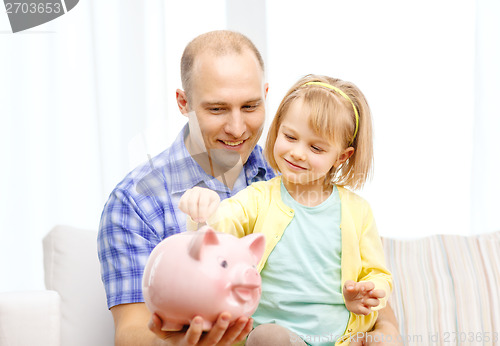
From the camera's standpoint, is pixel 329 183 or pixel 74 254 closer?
pixel 329 183

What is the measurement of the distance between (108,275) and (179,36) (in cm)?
137

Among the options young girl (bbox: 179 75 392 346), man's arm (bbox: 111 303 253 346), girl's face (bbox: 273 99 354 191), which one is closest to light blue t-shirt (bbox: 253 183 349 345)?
young girl (bbox: 179 75 392 346)

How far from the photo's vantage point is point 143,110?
256 cm

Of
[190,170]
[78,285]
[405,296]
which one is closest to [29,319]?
[78,285]

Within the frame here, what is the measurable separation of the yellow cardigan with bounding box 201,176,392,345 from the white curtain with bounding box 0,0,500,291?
3.84 ft

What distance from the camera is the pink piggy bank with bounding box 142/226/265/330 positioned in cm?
98

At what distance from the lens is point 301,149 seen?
134cm

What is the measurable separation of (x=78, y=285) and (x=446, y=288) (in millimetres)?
1099

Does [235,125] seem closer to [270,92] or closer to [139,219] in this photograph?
[139,219]

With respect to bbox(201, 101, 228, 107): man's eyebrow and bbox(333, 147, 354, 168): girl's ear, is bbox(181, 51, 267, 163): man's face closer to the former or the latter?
bbox(201, 101, 228, 107): man's eyebrow

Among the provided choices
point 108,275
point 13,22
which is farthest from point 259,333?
point 13,22

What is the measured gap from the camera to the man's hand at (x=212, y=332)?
0.99 metres

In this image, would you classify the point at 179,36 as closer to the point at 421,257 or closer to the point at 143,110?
the point at 143,110

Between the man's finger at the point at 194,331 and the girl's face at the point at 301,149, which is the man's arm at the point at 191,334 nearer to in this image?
the man's finger at the point at 194,331
